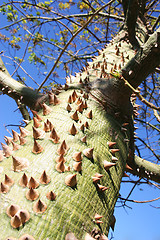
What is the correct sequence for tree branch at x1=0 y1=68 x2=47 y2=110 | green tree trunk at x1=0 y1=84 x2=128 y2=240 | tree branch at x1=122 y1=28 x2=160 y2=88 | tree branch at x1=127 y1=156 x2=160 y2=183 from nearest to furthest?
1. green tree trunk at x1=0 y1=84 x2=128 y2=240
2. tree branch at x1=122 y1=28 x2=160 y2=88
3. tree branch at x1=0 y1=68 x2=47 y2=110
4. tree branch at x1=127 y1=156 x2=160 y2=183

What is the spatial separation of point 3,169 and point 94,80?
95cm

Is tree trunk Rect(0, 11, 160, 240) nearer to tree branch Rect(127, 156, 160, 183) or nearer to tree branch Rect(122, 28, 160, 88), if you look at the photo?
tree branch Rect(122, 28, 160, 88)

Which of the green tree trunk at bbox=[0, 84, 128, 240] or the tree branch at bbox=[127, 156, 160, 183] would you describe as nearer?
the green tree trunk at bbox=[0, 84, 128, 240]

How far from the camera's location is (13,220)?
0.67 meters

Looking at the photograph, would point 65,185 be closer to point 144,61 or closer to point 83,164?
point 83,164

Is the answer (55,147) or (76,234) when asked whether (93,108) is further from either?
(76,234)

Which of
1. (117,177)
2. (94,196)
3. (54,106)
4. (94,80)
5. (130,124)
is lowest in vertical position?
(94,196)

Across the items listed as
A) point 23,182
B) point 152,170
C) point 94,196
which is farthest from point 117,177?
point 152,170

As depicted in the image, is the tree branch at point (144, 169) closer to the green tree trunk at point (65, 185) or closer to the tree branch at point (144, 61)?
the green tree trunk at point (65, 185)

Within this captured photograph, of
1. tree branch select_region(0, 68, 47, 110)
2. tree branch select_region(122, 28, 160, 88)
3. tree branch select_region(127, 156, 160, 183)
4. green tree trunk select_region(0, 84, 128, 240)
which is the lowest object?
green tree trunk select_region(0, 84, 128, 240)

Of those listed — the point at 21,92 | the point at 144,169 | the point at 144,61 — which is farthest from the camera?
the point at 144,169

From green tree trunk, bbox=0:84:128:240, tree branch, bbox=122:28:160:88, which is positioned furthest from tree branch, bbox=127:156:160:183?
tree branch, bbox=122:28:160:88

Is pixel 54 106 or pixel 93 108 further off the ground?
pixel 93 108

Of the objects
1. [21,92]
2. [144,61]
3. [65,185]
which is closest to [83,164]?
[65,185]
